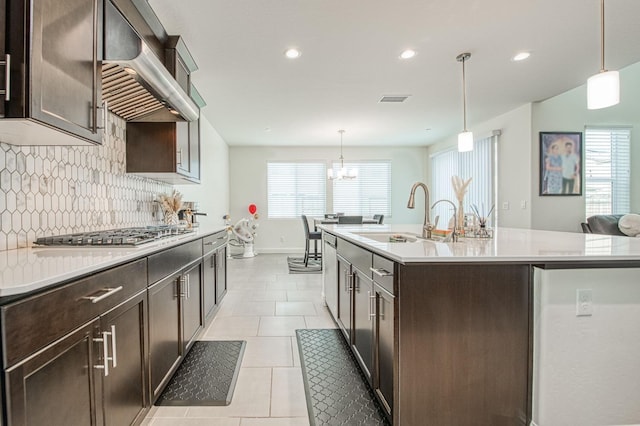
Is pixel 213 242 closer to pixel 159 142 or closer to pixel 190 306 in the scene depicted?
pixel 190 306

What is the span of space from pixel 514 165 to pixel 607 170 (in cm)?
153

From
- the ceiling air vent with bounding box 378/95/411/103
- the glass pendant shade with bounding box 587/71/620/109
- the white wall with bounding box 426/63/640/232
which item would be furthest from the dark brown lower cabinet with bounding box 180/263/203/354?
the white wall with bounding box 426/63/640/232

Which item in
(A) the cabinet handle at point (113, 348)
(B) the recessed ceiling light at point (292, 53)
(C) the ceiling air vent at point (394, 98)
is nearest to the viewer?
(A) the cabinet handle at point (113, 348)

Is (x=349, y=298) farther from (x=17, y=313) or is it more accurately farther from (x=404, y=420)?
(x=17, y=313)

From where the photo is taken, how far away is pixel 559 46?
2961 mm

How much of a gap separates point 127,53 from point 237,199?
619 cm

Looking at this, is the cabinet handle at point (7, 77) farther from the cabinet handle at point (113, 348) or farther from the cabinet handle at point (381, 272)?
the cabinet handle at point (381, 272)

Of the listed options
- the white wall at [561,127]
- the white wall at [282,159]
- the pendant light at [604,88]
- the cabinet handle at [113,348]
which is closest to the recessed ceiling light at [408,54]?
the pendant light at [604,88]

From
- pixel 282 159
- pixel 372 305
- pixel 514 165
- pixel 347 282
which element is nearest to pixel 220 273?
pixel 347 282

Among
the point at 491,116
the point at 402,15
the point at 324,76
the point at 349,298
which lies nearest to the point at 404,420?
the point at 349,298

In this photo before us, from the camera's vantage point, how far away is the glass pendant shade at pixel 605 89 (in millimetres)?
1866

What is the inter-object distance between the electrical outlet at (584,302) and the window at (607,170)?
4646 millimetres

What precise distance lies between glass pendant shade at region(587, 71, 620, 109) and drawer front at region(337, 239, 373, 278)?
5.36 ft

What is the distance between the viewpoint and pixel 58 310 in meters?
0.97
